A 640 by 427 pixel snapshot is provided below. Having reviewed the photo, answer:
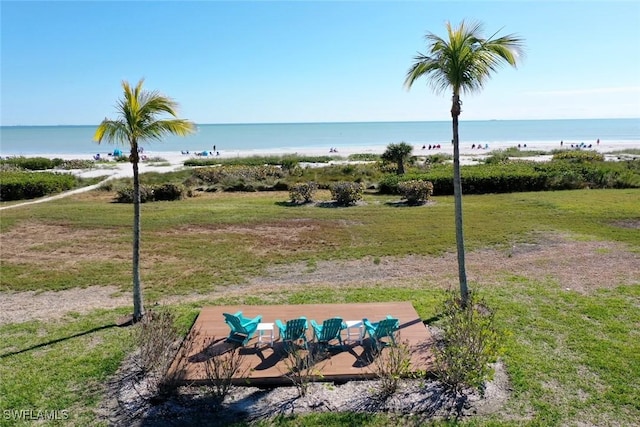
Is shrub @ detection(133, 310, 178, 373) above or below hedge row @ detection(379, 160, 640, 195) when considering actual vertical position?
below

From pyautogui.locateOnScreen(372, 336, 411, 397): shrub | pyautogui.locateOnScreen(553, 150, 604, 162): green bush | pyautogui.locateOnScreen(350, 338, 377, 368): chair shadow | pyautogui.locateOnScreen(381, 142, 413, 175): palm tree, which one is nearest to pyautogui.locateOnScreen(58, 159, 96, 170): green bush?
pyautogui.locateOnScreen(381, 142, 413, 175): palm tree

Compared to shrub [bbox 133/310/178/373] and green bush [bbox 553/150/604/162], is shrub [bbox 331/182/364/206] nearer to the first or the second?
shrub [bbox 133/310/178/373]

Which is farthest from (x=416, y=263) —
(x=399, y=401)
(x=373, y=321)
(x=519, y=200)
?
(x=519, y=200)

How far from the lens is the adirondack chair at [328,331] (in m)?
7.28

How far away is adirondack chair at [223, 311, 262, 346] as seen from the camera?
297 inches

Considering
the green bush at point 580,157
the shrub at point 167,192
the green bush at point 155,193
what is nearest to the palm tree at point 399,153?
the green bush at point 155,193

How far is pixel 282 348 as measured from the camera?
24.5 feet

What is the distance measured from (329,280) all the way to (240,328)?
4514 millimetres

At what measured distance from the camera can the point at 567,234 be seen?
15.9m

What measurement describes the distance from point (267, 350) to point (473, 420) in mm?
3285

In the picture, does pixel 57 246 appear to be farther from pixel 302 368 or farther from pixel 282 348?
pixel 302 368

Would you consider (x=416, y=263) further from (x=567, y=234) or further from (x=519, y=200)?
(x=519, y=200)

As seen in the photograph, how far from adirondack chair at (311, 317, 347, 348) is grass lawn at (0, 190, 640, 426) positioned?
5.33ft


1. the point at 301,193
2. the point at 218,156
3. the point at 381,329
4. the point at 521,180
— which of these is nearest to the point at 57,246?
the point at 301,193
